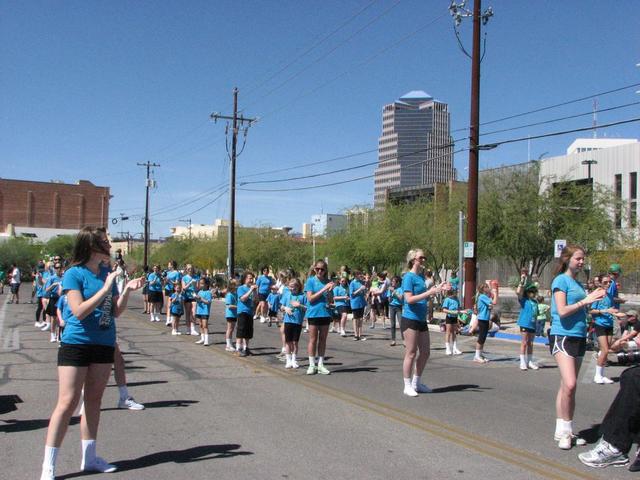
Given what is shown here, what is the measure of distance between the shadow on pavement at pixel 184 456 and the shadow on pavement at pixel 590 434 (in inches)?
136

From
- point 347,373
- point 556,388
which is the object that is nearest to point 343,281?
point 347,373

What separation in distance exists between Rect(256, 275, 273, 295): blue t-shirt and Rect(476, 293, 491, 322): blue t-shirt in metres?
9.76

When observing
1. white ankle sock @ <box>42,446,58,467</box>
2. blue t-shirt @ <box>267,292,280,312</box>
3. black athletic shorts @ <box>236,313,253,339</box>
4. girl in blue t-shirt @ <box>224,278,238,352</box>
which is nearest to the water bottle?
white ankle sock @ <box>42,446,58,467</box>

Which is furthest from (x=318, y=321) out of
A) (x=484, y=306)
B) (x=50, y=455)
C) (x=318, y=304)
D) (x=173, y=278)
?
(x=173, y=278)

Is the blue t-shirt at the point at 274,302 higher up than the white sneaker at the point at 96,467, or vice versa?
the blue t-shirt at the point at 274,302

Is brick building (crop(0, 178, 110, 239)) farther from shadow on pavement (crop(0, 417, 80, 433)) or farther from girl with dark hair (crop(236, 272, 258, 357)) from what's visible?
shadow on pavement (crop(0, 417, 80, 433))

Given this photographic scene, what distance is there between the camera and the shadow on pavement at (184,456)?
18.1ft

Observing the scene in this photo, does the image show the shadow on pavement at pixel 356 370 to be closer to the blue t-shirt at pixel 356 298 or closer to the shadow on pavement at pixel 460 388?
the shadow on pavement at pixel 460 388

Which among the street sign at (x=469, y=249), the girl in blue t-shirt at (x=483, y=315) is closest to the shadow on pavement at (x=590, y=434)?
the girl in blue t-shirt at (x=483, y=315)

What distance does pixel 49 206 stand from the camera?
117 m

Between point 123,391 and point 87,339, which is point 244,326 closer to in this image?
point 123,391

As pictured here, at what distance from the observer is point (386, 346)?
1517cm

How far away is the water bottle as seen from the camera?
5.09 meters

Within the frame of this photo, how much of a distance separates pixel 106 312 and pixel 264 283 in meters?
16.1
